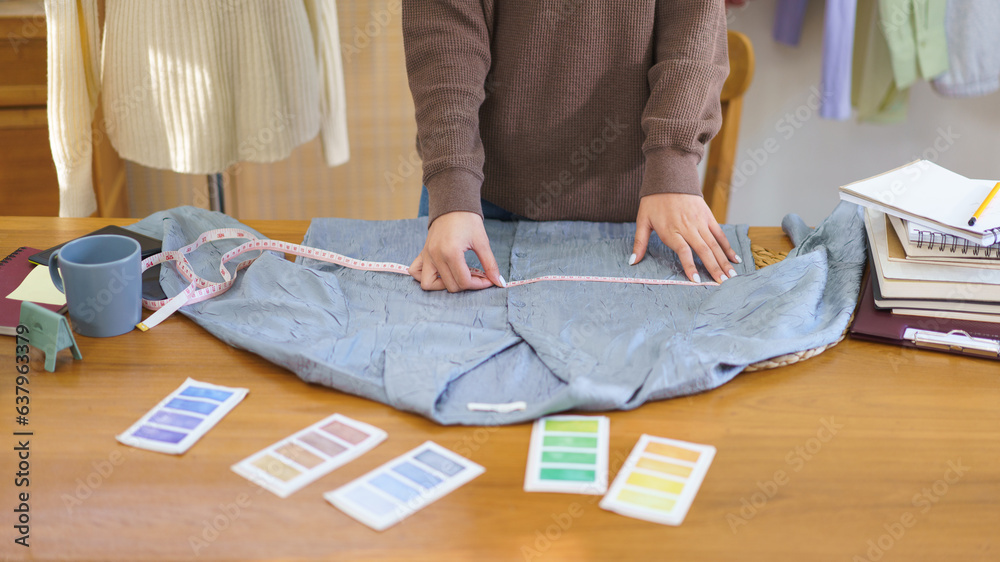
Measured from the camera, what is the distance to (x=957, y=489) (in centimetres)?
73

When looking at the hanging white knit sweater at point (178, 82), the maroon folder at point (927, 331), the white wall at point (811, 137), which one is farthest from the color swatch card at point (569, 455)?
the white wall at point (811, 137)

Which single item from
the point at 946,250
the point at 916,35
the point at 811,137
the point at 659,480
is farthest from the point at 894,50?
the point at 659,480

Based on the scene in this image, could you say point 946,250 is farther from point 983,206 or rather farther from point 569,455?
point 569,455

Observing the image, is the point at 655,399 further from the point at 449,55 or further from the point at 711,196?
the point at 711,196

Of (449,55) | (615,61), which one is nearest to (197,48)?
(449,55)

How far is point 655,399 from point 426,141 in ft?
1.98

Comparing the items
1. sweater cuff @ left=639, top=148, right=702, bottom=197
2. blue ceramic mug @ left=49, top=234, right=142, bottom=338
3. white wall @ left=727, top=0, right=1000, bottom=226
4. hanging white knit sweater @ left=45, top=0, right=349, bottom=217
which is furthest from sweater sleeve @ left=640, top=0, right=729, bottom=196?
white wall @ left=727, top=0, right=1000, bottom=226

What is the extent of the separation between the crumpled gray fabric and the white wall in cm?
169

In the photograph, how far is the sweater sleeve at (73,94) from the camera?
5.90ft

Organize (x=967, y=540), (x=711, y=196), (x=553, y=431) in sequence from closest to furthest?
(x=967, y=540), (x=553, y=431), (x=711, y=196)

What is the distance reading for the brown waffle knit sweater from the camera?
1220 mm

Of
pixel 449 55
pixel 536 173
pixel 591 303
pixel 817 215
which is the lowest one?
pixel 817 215

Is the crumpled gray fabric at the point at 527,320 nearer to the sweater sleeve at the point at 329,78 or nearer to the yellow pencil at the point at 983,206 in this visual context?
the yellow pencil at the point at 983,206

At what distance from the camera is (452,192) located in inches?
46.4
